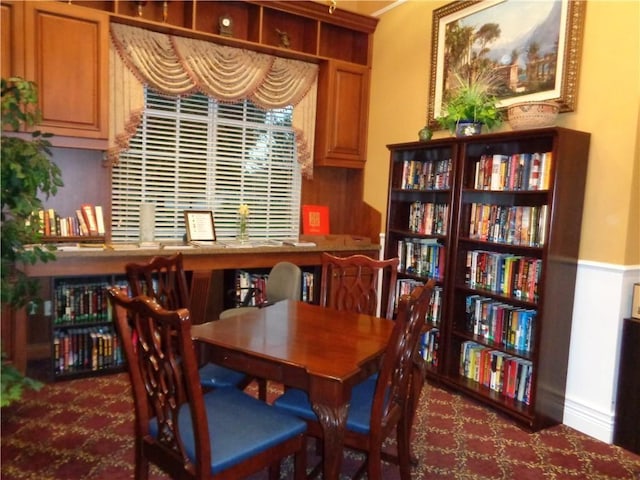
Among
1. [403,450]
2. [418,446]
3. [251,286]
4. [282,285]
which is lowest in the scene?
[418,446]

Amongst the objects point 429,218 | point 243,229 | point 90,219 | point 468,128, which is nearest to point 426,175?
point 429,218

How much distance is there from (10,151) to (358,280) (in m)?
1.85

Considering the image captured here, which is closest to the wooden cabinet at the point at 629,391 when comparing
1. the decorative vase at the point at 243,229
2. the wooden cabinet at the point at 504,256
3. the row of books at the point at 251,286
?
the wooden cabinet at the point at 504,256

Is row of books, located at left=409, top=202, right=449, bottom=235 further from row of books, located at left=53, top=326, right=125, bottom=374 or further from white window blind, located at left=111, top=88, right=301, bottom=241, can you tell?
row of books, located at left=53, top=326, right=125, bottom=374

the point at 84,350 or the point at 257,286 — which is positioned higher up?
the point at 257,286

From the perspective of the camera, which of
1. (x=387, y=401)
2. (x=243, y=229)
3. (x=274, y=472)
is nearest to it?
(x=387, y=401)

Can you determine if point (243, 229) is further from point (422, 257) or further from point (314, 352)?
point (314, 352)

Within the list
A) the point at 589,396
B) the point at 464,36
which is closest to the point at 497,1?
the point at 464,36

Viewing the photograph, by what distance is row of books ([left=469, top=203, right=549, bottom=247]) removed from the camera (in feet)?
9.49

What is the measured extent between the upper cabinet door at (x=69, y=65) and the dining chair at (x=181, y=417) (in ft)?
7.01

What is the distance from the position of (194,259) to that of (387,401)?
213cm

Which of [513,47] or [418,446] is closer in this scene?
[418,446]

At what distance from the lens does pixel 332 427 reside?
1655mm

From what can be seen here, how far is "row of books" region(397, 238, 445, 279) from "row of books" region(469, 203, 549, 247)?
0.35 metres
